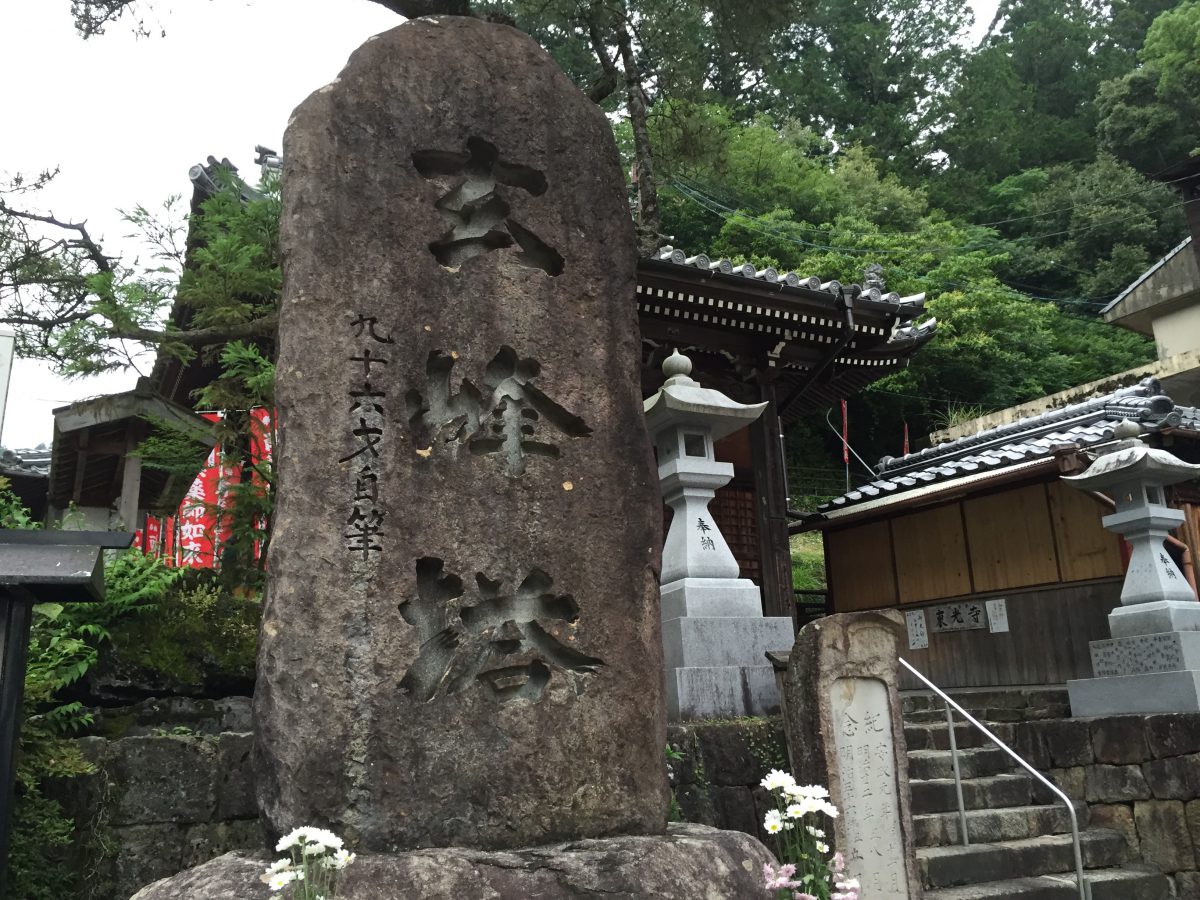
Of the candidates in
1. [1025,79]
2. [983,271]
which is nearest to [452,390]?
[983,271]

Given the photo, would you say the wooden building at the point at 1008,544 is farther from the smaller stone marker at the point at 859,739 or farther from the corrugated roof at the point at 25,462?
the corrugated roof at the point at 25,462

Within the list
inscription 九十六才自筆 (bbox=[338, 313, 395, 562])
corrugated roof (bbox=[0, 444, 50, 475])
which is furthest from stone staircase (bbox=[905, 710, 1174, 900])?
corrugated roof (bbox=[0, 444, 50, 475])

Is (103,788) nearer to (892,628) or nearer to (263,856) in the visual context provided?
(263,856)

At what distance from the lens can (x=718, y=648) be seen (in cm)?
643

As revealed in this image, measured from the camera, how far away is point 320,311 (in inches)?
140

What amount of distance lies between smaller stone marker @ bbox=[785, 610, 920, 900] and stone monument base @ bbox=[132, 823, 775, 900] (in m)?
2.03

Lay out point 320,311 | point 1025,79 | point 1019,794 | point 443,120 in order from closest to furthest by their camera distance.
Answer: point 320,311 → point 443,120 → point 1019,794 → point 1025,79

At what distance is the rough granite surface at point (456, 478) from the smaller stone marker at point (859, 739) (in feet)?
5.83

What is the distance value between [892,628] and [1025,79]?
38138 mm

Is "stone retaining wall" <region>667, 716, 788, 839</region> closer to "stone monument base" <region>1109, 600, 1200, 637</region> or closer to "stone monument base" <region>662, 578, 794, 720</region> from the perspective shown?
"stone monument base" <region>662, 578, 794, 720</region>

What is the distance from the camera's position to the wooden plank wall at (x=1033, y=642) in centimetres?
1061

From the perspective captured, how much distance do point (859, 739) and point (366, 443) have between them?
3315 mm

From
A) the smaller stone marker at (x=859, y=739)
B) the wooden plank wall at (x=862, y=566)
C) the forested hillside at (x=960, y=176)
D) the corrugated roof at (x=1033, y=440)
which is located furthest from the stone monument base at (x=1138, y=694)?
the forested hillside at (x=960, y=176)

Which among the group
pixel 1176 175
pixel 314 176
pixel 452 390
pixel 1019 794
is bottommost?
pixel 1019 794
